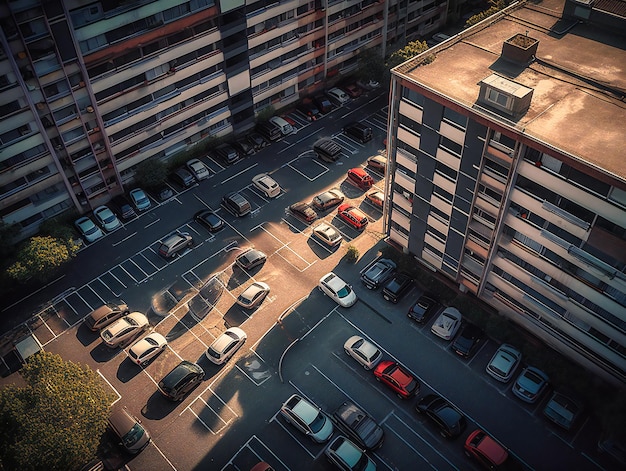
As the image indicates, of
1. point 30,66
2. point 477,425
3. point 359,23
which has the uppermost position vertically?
point 30,66

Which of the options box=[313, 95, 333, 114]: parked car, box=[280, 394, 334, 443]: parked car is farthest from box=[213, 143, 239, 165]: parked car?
box=[280, 394, 334, 443]: parked car

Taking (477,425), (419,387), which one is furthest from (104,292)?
(477,425)

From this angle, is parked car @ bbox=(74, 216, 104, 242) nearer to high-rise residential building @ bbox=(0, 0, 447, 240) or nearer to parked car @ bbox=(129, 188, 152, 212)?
high-rise residential building @ bbox=(0, 0, 447, 240)

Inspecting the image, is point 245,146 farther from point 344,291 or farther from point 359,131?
point 344,291

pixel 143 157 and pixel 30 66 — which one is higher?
pixel 30 66

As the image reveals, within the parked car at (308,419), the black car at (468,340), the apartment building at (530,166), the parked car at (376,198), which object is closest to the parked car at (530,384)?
the apartment building at (530,166)

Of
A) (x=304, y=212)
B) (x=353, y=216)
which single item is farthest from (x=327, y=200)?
(x=353, y=216)

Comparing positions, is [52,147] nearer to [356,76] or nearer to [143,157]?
[143,157]
